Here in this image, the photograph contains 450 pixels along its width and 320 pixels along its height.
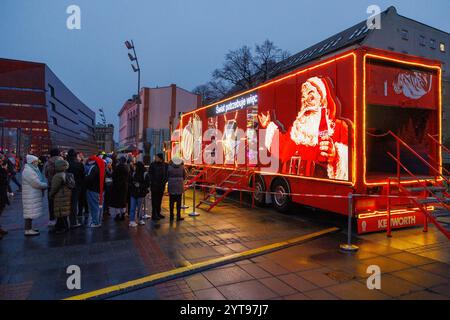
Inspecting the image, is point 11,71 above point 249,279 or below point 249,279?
above

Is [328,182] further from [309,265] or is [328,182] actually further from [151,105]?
[151,105]

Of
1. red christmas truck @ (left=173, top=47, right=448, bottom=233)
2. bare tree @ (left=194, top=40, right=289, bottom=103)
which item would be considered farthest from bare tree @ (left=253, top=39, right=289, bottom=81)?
red christmas truck @ (left=173, top=47, right=448, bottom=233)

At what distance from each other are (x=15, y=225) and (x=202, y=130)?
815 centimetres

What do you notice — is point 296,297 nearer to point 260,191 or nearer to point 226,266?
point 226,266

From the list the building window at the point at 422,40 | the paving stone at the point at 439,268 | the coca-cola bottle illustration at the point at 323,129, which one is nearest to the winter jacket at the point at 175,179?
the coca-cola bottle illustration at the point at 323,129

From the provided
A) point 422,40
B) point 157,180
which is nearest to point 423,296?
point 157,180

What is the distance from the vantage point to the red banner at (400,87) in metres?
6.54

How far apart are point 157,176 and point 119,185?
3.17 ft

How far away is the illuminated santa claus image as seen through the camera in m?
6.53

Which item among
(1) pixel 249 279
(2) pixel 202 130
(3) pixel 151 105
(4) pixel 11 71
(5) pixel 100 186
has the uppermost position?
(4) pixel 11 71

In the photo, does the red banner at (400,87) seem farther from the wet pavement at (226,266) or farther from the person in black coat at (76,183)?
the person in black coat at (76,183)

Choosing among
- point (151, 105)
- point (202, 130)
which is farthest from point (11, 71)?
point (202, 130)

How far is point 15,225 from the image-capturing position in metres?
7.46

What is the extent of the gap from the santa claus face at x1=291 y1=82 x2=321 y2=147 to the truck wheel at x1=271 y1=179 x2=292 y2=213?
1.39 metres
